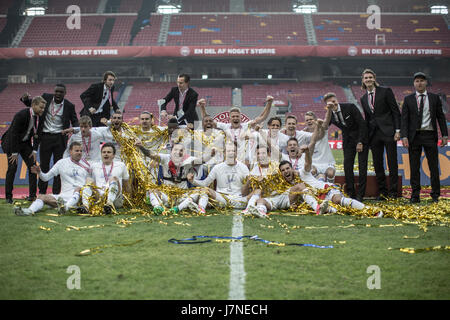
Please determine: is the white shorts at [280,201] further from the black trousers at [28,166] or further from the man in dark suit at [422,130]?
the black trousers at [28,166]

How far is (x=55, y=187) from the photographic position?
827 centimetres

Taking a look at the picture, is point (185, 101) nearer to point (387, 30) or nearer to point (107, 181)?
point (107, 181)

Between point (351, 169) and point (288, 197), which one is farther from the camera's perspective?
point (351, 169)

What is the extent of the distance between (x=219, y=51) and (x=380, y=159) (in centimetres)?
2890

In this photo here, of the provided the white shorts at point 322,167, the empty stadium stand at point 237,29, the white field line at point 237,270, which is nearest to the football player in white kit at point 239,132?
the white shorts at point 322,167

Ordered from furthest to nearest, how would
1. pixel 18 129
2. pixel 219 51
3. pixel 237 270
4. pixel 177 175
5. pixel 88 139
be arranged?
pixel 219 51 → pixel 18 129 → pixel 88 139 → pixel 177 175 → pixel 237 270

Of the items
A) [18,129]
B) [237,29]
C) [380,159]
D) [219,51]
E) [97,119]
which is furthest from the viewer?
[237,29]

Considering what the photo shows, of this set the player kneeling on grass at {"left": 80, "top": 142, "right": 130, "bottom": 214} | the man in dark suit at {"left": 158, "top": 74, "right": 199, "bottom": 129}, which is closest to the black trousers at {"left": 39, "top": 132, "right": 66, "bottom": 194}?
the player kneeling on grass at {"left": 80, "top": 142, "right": 130, "bottom": 214}

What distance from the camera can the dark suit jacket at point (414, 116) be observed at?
783cm

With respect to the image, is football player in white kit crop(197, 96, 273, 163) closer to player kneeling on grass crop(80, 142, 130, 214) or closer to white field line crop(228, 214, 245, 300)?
player kneeling on grass crop(80, 142, 130, 214)

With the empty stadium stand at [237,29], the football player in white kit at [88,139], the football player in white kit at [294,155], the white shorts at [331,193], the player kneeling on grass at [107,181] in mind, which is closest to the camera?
the player kneeling on grass at [107,181]

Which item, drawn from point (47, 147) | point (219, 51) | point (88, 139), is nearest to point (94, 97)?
point (88, 139)

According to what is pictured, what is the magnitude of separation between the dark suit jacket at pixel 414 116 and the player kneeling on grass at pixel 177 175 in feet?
11.7

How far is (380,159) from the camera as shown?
825 cm
